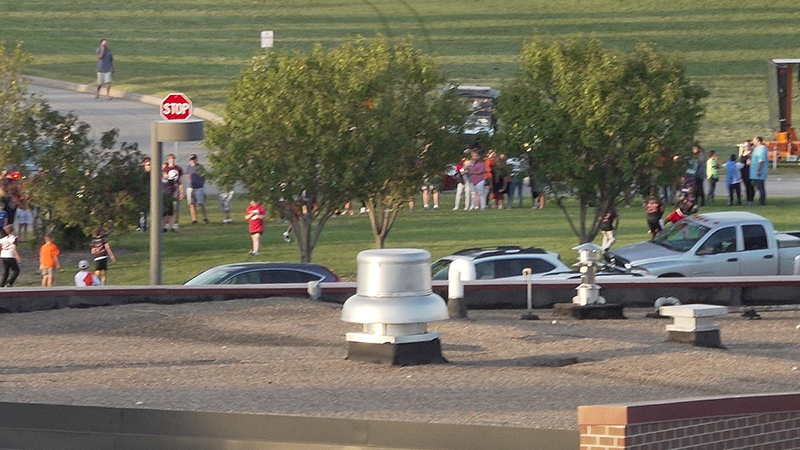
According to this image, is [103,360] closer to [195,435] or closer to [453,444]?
[195,435]

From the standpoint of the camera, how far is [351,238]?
106 ft

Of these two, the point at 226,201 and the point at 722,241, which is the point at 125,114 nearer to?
the point at 226,201

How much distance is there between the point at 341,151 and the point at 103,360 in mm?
12574

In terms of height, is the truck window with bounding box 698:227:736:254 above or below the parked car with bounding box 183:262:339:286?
above

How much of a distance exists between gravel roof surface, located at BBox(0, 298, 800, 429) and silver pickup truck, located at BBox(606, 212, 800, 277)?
6176 mm

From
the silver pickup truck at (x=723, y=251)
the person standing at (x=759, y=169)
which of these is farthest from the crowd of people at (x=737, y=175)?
the silver pickup truck at (x=723, y=251)

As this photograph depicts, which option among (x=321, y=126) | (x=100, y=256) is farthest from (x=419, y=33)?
(x=100, y=256)

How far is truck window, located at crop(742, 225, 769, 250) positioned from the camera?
2536 cm

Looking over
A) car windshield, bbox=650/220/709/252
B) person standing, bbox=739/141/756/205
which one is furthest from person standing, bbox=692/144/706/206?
car windshield, bbox=650/220/709/252

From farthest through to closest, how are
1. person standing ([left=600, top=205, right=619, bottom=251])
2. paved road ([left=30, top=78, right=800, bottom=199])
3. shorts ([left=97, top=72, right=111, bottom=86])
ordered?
shorts ([left=97, top=72, right=111, bottom=86]), paved road ([left=30, top=78, right=800, bottom=199]), person standing ([left=600, top=205, right=619, bottom=251])

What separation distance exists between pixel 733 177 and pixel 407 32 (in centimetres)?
2850

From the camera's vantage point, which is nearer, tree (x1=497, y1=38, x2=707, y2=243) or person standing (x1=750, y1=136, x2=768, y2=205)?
tree (x1=497, y1=38, x2=707, y2=243)

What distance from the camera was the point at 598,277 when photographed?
2133cm

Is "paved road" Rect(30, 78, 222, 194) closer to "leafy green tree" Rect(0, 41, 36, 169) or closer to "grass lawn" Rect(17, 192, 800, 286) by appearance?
"grass lawn" Rect(17, 192, 800, 286)
